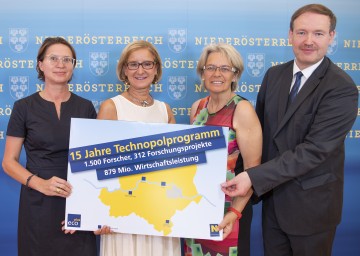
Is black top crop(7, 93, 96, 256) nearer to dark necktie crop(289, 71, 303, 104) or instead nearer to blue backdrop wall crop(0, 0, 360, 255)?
blue backdrop wall crop(0, 0, 360, 255)

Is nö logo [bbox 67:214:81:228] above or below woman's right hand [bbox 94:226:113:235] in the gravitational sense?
above

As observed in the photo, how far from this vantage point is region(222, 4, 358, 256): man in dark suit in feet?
6.20

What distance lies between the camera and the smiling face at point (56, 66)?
6.83ft

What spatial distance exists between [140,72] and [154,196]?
0.74 meters

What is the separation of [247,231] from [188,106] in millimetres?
1085

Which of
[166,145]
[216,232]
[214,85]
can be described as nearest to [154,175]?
[166,145]

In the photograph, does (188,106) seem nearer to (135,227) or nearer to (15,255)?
(135,227)

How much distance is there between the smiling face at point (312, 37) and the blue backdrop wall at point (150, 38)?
3.08ft

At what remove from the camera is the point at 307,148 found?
1.88 metres

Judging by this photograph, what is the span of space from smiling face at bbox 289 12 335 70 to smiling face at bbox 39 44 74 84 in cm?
130

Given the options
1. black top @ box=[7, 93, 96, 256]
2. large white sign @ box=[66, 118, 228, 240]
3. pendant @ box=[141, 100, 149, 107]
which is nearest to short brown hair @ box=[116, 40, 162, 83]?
pendant @ box=[141, 100, 149, 107]

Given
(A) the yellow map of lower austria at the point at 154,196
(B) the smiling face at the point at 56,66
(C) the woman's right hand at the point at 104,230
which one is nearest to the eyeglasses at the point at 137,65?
(B) the smiling face at the point at 56,66

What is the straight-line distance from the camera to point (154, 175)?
73.1 inches

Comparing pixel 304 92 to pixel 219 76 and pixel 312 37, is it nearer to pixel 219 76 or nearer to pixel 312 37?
pixel 312 37
